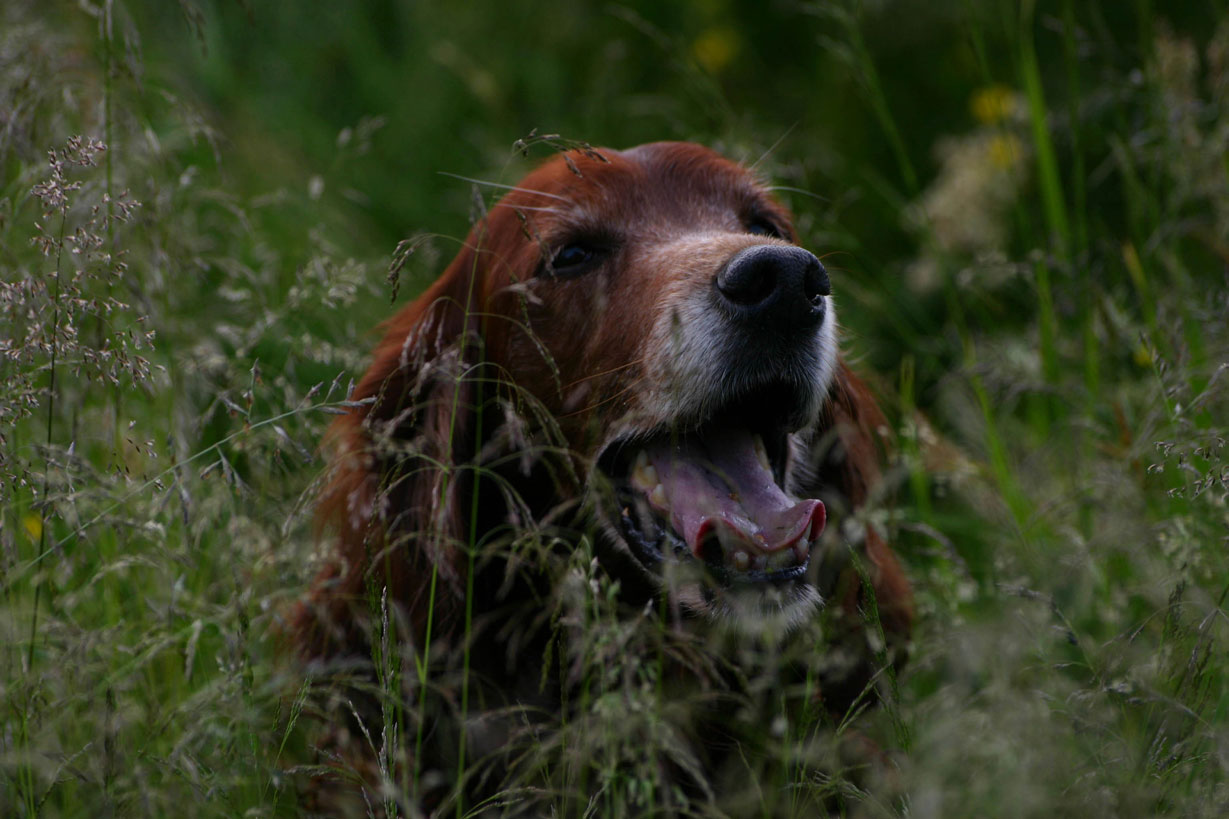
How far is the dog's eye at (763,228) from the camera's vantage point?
284 cm

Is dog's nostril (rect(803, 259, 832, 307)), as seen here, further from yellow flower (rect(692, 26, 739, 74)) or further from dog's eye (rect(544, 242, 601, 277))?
yellow flower (rect(692, 26, 739, 74))

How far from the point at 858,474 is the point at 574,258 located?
831mm

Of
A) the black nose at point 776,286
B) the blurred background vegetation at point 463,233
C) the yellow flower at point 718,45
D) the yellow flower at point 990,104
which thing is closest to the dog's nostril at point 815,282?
the black nose at point 776,286

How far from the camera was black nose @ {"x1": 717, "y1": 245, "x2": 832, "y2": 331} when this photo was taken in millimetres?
2211

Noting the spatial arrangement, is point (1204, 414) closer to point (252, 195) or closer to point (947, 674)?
point (947, 674)

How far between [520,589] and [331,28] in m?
4.07

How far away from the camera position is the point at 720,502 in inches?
90.5

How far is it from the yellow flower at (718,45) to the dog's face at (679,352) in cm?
312

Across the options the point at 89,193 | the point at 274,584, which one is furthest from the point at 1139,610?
the point at 89,193

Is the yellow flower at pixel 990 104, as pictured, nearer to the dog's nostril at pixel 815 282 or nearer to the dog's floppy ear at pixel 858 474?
the dog's floppy ear at pixel 858 474

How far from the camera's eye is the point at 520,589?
8.23 ft

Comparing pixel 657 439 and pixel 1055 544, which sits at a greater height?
pixel 657 439

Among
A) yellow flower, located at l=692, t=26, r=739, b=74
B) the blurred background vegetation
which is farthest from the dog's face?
yellow flower, located at l=692, t=26, r=739, b=74

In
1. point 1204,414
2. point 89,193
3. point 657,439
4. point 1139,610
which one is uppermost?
point 89,193
